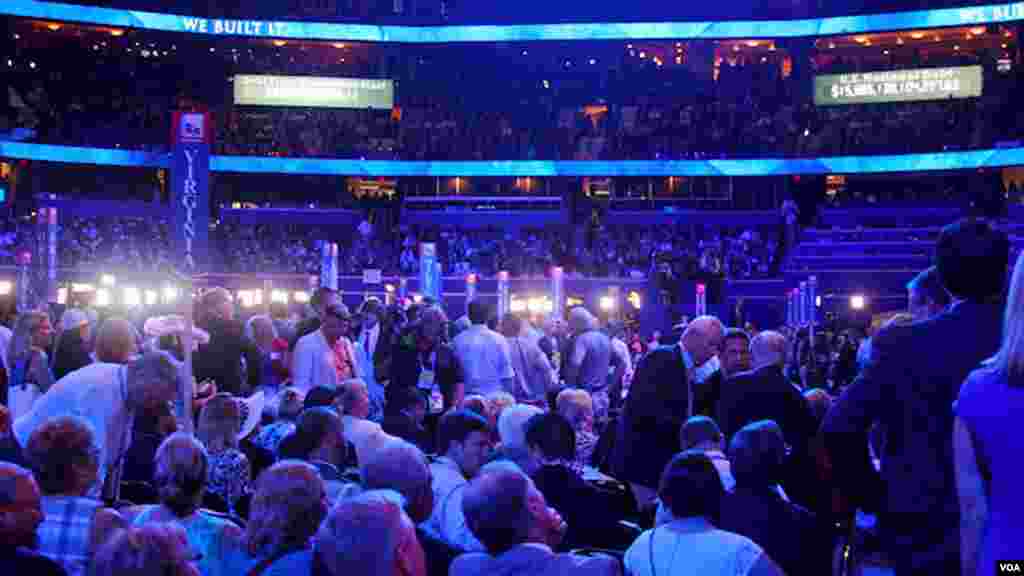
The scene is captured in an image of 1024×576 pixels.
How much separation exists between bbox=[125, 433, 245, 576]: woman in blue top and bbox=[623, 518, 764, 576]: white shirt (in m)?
1.42

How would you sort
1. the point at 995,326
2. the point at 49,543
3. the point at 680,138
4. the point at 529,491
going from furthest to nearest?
the point at 680,138 → the point at 49,543 → the point at 529,491 → the point at 995,326

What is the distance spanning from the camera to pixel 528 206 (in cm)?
4269

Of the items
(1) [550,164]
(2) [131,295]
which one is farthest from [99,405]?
Answer: (1) [550,164]

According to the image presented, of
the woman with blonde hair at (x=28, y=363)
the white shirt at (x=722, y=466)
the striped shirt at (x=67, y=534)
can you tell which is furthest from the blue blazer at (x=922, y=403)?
the woman with blonde hair at (x=28, y=363)

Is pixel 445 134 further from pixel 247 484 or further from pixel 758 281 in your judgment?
pixel 247 484

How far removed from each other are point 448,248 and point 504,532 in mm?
34691

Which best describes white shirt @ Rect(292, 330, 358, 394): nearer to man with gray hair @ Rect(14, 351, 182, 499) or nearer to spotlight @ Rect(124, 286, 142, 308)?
man with gray hair @ Rect(14, 351, 182, 499)

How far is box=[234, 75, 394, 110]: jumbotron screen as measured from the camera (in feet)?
145

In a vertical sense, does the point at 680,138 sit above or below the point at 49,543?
above

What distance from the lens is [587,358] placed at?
12391 millimetres

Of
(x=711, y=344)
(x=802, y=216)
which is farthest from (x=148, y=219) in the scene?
(x=711, y=344)

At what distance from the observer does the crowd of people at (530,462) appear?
3.33 metres

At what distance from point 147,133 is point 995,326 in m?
40.5

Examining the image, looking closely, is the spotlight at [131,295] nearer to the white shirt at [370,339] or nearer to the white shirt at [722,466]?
the white shirt at [370,339]
